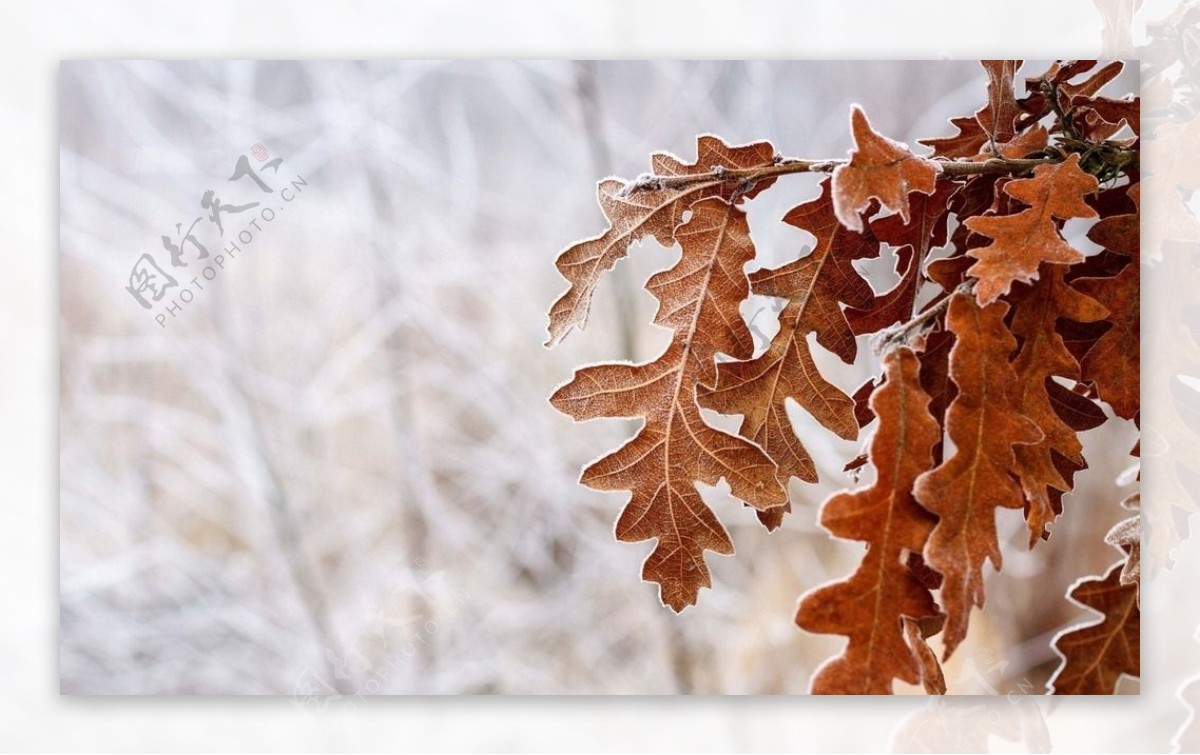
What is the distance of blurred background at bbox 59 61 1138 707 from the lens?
1251 millimetres

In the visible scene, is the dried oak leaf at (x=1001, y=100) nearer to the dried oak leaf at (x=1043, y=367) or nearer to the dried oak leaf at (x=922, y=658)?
the dried oak leaf at (x=1043, y=367)

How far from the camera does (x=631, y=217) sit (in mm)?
581

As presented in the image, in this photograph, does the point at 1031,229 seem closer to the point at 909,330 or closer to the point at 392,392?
the point at 909,330

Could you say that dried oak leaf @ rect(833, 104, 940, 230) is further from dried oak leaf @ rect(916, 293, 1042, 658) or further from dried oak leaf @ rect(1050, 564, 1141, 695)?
dried oak leaf @ rect(1050, 564, 1141, 695)

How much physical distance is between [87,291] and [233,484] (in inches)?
12.0

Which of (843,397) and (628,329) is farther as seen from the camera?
(628,329)

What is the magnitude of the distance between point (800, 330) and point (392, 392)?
2.78 feet

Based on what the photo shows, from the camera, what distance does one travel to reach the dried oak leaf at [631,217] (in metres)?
0.57

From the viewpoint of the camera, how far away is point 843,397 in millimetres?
595

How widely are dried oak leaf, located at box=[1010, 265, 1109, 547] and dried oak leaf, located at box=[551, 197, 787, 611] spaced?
0.14m

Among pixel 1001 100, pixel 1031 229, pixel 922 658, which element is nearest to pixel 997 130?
pixel 1001 100

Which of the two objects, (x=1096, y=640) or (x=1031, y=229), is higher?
(x=1031, y=229)
